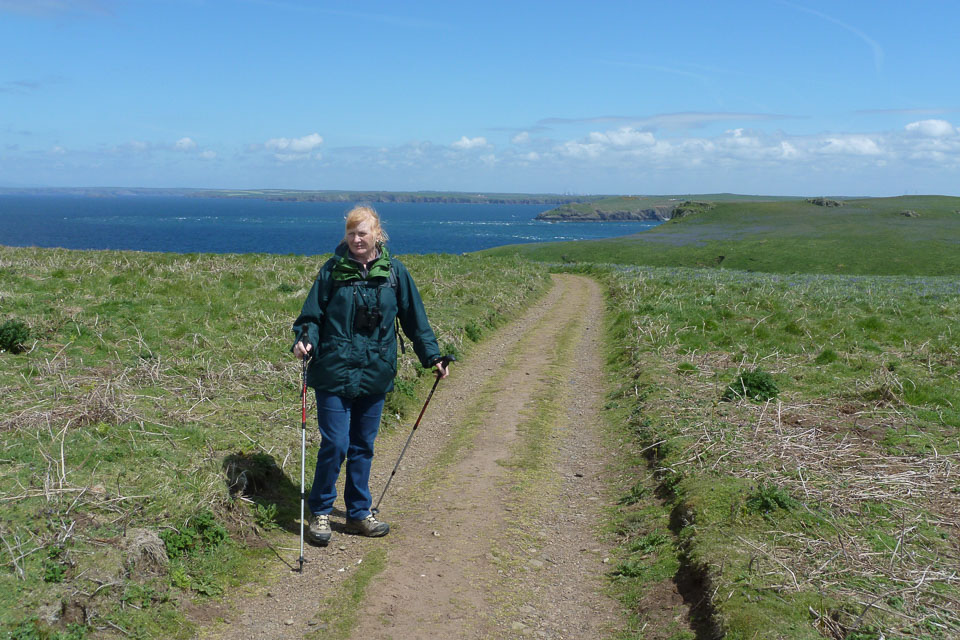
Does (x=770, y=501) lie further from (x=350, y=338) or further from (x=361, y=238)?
(x=361, y=238)

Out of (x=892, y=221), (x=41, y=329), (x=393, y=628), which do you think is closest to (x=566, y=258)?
(x=892, y=221)

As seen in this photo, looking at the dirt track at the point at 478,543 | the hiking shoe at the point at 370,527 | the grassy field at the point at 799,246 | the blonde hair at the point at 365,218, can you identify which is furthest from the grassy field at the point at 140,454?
the grassy field at the point at 799,246

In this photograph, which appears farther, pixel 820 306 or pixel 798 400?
pixel 820 306

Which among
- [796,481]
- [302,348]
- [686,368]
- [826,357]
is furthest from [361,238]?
[826,357]

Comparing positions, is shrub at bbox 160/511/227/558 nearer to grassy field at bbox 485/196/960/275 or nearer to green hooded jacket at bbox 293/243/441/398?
green hooded jacket at bbox 293/243/441/398

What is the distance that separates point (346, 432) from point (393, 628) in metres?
2.21

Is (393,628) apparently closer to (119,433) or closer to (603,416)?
(119,433)

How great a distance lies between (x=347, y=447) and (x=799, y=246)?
94.5m

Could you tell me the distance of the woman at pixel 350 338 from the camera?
7191 millimetres

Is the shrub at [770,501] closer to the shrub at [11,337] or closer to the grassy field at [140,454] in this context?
the grassy field at [140,454]

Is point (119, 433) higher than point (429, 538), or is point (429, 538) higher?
point (119, 433)

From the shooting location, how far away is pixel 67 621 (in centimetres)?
531

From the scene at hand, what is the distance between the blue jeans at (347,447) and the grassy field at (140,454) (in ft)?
2.50

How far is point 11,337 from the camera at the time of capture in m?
12.2
